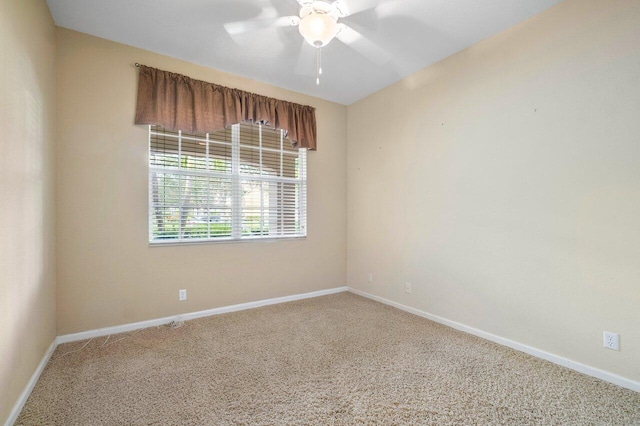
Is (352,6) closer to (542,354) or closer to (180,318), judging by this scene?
(542,354)

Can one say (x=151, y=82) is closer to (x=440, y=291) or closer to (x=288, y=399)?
(x=288, y=399)

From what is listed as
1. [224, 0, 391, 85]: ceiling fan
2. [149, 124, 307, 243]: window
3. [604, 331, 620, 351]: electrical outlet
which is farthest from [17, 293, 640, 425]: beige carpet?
[224, 0, 391, 85]: ceiling fan

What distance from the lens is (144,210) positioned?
9.36 ft

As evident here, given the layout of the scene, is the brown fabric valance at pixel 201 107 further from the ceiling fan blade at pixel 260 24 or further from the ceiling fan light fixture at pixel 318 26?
the ceiling fan light fixture at pixel 318 26

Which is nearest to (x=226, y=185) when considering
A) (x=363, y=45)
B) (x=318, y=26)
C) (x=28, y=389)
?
(x=318, y=26)

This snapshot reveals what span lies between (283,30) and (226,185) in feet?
5.54

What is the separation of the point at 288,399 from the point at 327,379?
33 cm

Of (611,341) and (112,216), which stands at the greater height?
(112,216)

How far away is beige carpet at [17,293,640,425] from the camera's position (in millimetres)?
1617

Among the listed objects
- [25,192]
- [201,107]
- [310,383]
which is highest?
[201,107]

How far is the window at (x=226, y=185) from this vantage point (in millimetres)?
2973

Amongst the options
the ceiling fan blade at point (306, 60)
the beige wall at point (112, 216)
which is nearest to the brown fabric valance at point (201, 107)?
the beige wall at point (112, 216)

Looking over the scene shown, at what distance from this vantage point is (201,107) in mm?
3082

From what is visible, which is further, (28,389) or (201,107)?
(201,107)
